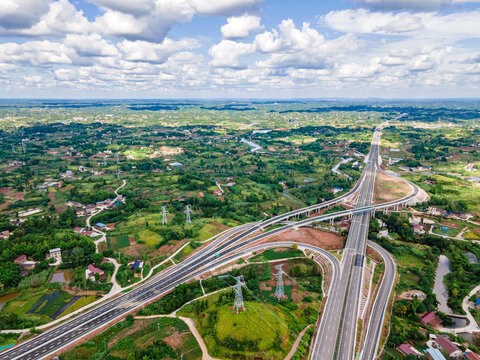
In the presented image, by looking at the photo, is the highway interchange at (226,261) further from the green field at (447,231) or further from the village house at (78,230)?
the village house at (78,230)

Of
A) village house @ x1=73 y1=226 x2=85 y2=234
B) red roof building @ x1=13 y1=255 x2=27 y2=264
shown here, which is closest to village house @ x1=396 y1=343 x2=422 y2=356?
red roof building @ x1=13 y1=255 x2=27 y2=264

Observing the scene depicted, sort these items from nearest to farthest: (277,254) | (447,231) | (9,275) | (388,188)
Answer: (9,275) → (277,254) → (447,231) → (388,188)

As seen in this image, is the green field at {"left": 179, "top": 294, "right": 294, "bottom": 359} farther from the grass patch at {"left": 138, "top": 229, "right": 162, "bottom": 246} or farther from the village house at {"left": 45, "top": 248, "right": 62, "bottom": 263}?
the village house at {"left": 45, "top": 248, "right": 62, "bottom": 263}

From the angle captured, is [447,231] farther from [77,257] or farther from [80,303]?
[77,257]

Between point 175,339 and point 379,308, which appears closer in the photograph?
point 175,339

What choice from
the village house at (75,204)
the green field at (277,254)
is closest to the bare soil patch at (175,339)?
the green field at (277,254)

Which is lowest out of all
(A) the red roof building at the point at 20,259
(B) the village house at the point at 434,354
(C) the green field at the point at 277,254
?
(C) the green field at the point at 277,254

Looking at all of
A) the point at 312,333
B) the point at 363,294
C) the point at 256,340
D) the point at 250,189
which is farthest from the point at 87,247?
the point at 250,189

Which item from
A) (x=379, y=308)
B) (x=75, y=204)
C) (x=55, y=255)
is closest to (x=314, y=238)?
(x=379, y=308)
